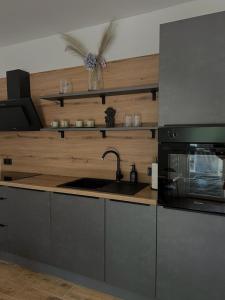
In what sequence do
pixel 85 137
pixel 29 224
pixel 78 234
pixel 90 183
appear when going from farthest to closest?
pixel 85 137, pixel 90 183, pixel 29 224, pixel 78 234

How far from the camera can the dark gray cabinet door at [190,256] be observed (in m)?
1.59

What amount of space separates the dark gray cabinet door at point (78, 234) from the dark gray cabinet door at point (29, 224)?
0.10 m

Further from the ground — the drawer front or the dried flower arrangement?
the dried flower arrangement

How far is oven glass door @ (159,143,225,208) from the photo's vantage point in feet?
5.20

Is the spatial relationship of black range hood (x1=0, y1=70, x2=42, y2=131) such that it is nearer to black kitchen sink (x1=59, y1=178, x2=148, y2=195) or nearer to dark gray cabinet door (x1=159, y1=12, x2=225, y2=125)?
black kitchen sink (x1=59, y1=178, x2=148, y2=195)

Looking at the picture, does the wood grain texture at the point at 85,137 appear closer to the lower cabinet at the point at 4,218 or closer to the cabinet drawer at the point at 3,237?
the lower cabinet at the point at 4,218

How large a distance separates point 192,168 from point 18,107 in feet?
6.74

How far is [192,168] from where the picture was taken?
5.49 feet

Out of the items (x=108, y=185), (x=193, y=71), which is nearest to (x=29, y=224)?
(x=108, y=185)

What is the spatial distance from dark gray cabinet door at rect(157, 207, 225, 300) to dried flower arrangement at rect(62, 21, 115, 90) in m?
1.46

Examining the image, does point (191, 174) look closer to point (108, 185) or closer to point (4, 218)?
point (108, 185)

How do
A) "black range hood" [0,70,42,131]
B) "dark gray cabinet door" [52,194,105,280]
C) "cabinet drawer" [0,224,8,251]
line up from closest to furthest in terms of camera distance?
"dark gray cabinet door" [52,194,105,280], "cabinet drawer" [0,224,8,251], "black range hood" [0,70,42,131]

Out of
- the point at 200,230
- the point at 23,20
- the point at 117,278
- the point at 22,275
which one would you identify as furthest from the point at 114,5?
→ the point at 22,275

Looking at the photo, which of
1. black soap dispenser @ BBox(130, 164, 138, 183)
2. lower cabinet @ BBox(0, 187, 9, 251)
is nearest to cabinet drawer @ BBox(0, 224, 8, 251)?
lower cabinet @ BBox(0, 187, 9, 251)
